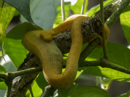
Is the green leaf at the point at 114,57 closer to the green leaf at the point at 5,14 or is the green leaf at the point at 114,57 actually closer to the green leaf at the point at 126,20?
the green leaf at the point at 126,20

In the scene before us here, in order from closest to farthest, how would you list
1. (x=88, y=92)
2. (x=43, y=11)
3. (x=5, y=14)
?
1. (x=5, y=14)
2. (x=88, y=92)
3. (x=43, y=11)

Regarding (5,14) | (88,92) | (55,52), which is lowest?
(88,92)

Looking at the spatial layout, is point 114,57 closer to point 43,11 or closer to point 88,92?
point 88,92

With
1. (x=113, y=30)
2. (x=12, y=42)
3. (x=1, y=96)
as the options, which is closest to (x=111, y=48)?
(x=12, y=42)

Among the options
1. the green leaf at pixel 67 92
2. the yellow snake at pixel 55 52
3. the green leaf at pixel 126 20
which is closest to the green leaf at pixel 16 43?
the yellow snake at pixel 55 52

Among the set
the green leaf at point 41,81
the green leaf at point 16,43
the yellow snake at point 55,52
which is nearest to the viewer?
the yellow snake at point 55,52

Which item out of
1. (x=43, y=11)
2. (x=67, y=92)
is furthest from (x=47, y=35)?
(x=43, y=11)

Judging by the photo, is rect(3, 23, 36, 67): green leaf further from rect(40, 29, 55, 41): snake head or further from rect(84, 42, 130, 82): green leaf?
rect(84, 42, 130, 82): green leaf
